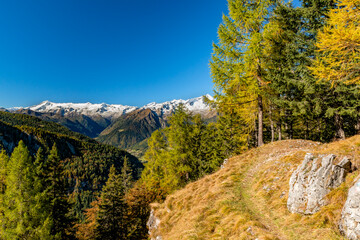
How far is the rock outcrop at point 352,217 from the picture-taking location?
4.86 meters

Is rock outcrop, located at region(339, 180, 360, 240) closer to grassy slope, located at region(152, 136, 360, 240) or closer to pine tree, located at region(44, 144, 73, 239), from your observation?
grassy slope, located at region(152, 136, 360, 240)

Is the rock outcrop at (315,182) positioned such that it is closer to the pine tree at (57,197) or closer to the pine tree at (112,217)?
the pine tree at (112,217)

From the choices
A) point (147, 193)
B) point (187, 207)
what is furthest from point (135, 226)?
point (187, 207)

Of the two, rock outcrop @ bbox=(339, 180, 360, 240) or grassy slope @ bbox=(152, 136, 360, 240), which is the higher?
rock outcrop @ bbox=(339, 180, 360, 240)

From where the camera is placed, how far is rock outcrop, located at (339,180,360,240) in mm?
4863

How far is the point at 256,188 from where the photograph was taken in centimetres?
1007

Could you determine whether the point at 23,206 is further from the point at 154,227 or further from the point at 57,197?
the point at 154,227

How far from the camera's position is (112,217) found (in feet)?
79.6

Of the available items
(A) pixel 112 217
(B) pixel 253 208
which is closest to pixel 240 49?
(B) pixel 253 208

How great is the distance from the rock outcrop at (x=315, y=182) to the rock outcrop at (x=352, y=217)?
3.98 feet

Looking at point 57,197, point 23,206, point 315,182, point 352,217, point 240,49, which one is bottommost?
point 57,197

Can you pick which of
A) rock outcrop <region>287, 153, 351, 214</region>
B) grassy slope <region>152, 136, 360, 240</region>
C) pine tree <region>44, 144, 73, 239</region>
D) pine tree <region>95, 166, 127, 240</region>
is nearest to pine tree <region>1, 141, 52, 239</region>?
pine tree <region>44, 144, 73, 239</region>

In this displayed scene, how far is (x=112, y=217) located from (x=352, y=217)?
26488 millimetres

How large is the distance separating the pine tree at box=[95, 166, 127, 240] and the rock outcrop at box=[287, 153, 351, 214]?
77.1 ft
